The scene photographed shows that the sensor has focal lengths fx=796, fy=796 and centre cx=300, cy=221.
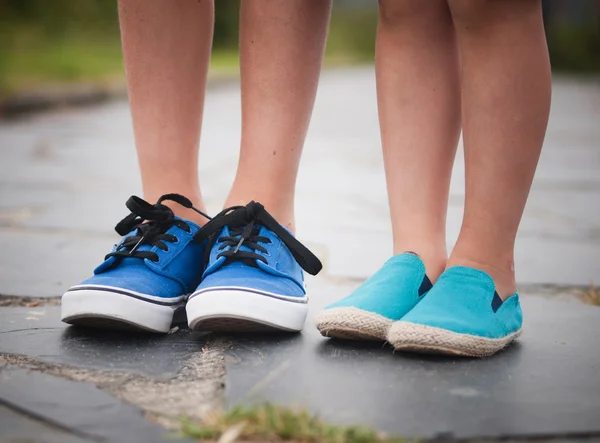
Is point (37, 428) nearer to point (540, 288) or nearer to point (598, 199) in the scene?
point (540, 288)

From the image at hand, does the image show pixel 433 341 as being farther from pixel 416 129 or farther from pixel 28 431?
pixel 28 431

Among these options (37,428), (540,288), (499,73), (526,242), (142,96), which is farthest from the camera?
(526,242)

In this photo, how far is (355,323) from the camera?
47.8 inches

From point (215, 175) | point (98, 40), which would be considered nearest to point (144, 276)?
point (215, 175)

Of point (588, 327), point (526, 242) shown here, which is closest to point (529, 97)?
point (588, 327)

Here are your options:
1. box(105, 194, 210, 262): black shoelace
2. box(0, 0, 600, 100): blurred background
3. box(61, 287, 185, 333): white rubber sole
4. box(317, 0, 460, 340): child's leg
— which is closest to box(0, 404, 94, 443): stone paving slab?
box(61, 287, 185, 333): white rubber sole

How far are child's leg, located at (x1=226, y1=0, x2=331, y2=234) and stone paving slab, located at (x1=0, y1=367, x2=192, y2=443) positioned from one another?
49 centimetres

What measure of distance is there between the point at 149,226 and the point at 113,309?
0.18m

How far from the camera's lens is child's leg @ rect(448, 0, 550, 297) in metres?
1.17

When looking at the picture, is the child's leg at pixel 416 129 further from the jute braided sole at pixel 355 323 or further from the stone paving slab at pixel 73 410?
the stone paving slab at pixel 73 410

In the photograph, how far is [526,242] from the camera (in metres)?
2.17

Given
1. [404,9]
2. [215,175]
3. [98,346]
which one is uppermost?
[404,9]

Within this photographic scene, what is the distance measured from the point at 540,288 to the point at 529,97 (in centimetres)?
64

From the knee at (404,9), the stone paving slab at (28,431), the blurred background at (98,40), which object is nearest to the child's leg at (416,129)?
the knee at (404,9)
